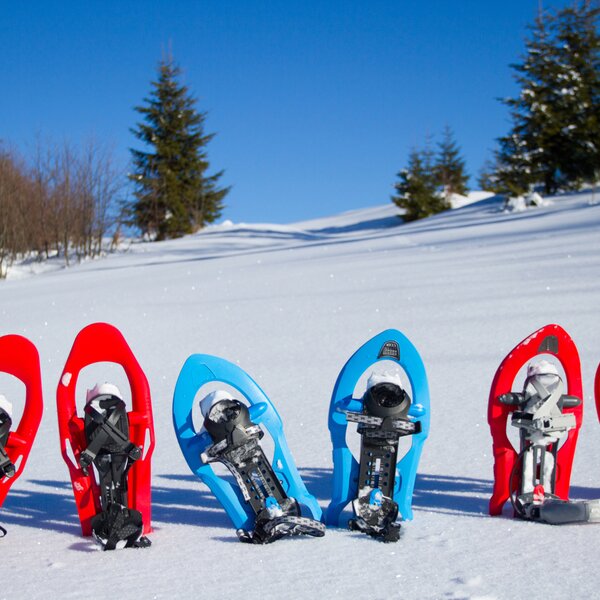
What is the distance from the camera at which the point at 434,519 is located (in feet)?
8.94

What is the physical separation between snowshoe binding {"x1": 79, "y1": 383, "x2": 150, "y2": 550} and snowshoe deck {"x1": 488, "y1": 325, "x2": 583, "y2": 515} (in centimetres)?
137

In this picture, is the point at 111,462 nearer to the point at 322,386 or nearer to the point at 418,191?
the point at 322,386

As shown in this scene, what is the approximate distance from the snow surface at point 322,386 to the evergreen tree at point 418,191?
1647 cm

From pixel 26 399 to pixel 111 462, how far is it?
52 cm

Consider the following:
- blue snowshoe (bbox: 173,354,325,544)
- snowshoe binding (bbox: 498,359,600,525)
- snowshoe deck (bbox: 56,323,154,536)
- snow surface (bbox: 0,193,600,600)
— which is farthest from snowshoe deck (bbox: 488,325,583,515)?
snowshoe deck (bbox: 56,323,154,536)

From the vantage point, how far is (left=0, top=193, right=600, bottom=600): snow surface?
2193 millimetres

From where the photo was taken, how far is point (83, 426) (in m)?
2.66

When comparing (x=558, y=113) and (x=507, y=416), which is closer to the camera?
(x=507, y=416)

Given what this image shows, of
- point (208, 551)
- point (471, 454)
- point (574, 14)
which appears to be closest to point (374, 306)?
point (471, 454)

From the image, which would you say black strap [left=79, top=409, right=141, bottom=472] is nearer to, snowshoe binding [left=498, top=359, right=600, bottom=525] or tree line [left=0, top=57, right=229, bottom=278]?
snowshoe binding [left=498, top=359, right=600, bottom=525]

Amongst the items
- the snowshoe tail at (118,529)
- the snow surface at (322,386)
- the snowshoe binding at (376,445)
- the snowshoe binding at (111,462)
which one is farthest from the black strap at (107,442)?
the snowshoe binding at (376,445)

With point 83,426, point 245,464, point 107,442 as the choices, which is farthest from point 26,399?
point 245,464

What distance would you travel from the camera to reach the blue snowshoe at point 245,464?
261 centimetres

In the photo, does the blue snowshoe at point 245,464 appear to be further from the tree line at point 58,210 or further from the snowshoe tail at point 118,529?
the tree line at point 58,210
